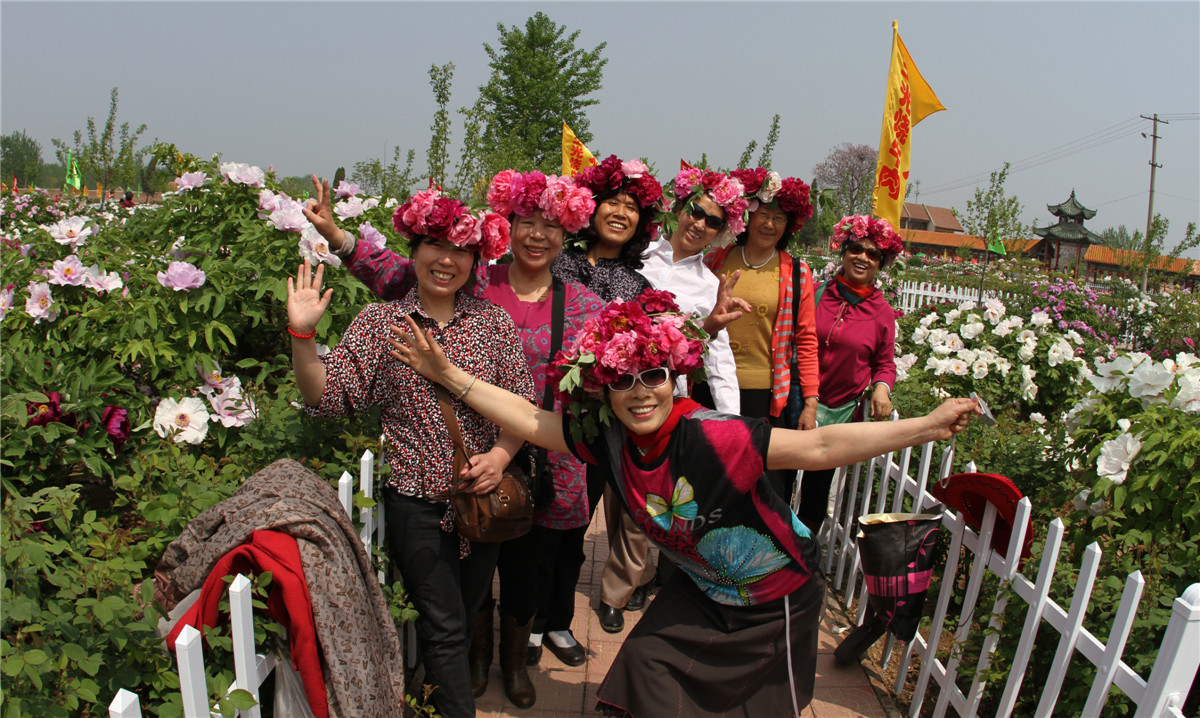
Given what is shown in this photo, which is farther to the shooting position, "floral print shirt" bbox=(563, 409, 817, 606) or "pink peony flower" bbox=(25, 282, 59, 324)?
"pink peony flower" bbox=(25, 282, 59, 324)

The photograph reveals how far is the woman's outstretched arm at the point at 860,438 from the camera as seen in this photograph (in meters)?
2.05

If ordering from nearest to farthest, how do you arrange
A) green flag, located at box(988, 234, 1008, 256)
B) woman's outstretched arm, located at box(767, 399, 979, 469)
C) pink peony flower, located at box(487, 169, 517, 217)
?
1. woman's outstretched arm, located at box(767, 399, 979, 469)
2. pink peony flower, located at box(487, 169, 517, 217)
3. green flag, located at box(988, 234, 1008, 256)

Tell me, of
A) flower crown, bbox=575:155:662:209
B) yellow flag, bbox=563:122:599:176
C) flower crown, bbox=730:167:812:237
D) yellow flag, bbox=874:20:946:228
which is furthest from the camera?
yellow flag, bbox=563:122:599:176

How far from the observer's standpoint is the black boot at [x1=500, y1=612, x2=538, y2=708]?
121 inches

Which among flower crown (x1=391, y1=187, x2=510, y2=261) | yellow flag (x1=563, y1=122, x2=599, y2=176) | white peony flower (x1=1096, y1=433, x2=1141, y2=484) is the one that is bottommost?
white peony flower (x1=1096, y1=433, x2=1141, y2=484)

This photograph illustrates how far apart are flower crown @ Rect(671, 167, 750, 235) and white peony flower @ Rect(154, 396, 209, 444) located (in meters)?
2.16

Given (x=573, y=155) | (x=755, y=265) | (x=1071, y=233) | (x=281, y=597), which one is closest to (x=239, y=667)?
(x=281, y=597)

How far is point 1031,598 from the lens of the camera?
251 centimetres

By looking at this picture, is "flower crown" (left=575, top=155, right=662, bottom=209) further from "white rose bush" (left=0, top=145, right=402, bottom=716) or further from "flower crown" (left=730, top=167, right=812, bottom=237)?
"white rose bush" (left=0, top=145, right=402, bottom=716)

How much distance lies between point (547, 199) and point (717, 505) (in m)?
1.40

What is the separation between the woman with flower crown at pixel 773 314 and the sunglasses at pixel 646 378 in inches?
63.1

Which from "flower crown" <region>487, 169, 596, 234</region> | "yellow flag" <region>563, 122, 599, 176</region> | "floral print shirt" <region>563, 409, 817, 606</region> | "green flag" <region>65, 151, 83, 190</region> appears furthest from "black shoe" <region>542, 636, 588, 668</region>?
"green flag" <region>65, 151, 83, 190</region>

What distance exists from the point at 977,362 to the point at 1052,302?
6931 mm

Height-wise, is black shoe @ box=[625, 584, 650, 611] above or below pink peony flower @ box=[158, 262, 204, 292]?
below
